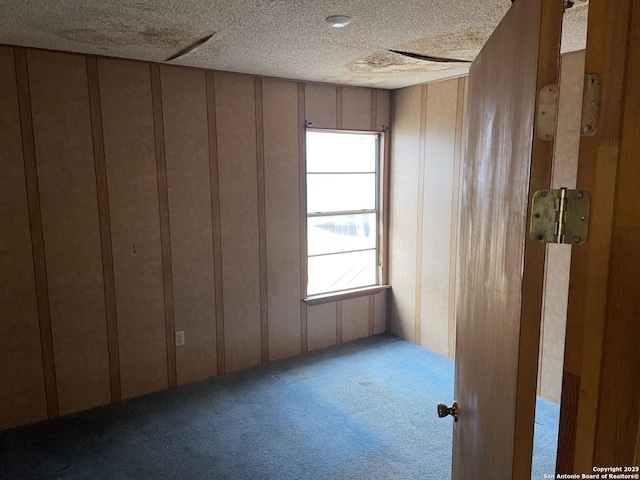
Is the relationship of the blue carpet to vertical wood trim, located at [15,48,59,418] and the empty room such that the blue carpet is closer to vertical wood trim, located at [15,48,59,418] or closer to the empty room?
the empty room

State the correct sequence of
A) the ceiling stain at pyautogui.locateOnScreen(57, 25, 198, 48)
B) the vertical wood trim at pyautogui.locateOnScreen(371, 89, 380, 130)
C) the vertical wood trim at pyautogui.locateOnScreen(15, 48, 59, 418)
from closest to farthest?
1. the ceiling stain at pyautogui.locateOnScreen(57, 25, 198, 48)
2. the vertical wood trim at pyautogui.locateOnScreen(15, 48, 59, 418)
3. the vertical wood trim at pyautogui.locateOnScreen(371, 89, 380, 130)

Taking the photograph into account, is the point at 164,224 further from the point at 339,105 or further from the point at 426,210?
the point at 426,210

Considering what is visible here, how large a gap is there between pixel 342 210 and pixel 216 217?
126 cm

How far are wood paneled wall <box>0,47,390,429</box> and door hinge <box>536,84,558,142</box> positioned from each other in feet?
9.72

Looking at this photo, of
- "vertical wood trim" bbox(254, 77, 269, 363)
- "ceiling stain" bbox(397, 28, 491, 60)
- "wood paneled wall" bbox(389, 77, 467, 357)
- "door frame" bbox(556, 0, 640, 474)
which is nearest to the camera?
"door frame" bbox(556, 0, 640, 474)

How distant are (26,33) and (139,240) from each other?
4.57 feet

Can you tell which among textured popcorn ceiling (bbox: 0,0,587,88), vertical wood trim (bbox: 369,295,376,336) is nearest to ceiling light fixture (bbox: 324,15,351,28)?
textured popcorn ceiling (bbox: 0,0,587,88)

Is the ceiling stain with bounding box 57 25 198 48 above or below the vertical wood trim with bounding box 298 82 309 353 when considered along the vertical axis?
above

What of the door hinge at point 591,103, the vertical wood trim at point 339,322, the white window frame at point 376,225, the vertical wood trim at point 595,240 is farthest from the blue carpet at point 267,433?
the door hinge at point 591,103

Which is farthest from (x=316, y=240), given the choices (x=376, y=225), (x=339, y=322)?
(x=339, y=322)

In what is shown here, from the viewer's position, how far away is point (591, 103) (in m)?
0.67

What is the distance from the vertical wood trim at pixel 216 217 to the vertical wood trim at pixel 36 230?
114cm

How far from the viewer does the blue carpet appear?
2531 mm

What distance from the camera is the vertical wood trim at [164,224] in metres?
A: 3.23
